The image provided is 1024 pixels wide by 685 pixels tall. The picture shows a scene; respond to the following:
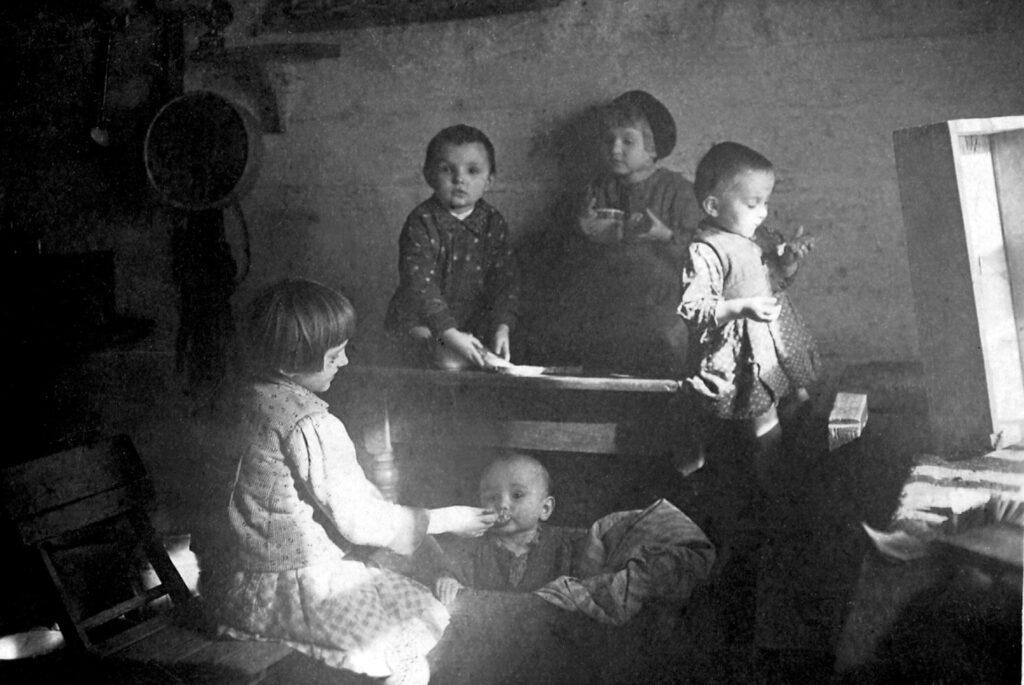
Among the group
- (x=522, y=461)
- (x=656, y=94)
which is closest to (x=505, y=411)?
(x=522, y=461)

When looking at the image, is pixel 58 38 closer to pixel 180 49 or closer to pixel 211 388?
pixel 180 49

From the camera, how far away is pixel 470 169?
7.46ft

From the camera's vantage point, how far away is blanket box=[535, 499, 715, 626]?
1.93m

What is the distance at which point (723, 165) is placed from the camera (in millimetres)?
2025

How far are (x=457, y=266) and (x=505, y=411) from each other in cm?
41

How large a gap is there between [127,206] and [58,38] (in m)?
0.51

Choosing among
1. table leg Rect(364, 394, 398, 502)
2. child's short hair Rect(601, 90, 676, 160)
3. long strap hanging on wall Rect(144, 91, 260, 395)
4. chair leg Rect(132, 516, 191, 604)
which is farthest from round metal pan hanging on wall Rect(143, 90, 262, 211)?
child's short hair Rect(601, 90, 676, 160)

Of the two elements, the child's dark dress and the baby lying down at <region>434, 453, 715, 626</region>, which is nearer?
the baby lying down at <region>434, 453, 715, 626</region>

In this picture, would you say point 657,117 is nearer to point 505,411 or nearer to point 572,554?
point 505,411

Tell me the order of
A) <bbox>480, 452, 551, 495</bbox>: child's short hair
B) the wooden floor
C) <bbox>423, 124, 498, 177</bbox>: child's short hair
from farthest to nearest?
<bbox>423, 124, 498, 177</bbox>: child's short hair
<bbox>480, 452, 551, 495</bbox>: child's short hair
the wooden floor

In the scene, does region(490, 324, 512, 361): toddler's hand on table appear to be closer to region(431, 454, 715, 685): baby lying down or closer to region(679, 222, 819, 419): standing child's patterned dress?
region(431, 454, 715, 685): baby lying down

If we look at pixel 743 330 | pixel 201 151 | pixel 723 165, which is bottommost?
pixel 743 330

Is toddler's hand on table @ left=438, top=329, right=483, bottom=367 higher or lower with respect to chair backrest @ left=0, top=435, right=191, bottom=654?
higher

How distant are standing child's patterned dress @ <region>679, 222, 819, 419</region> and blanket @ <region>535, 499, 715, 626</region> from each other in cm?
Answer: 30
